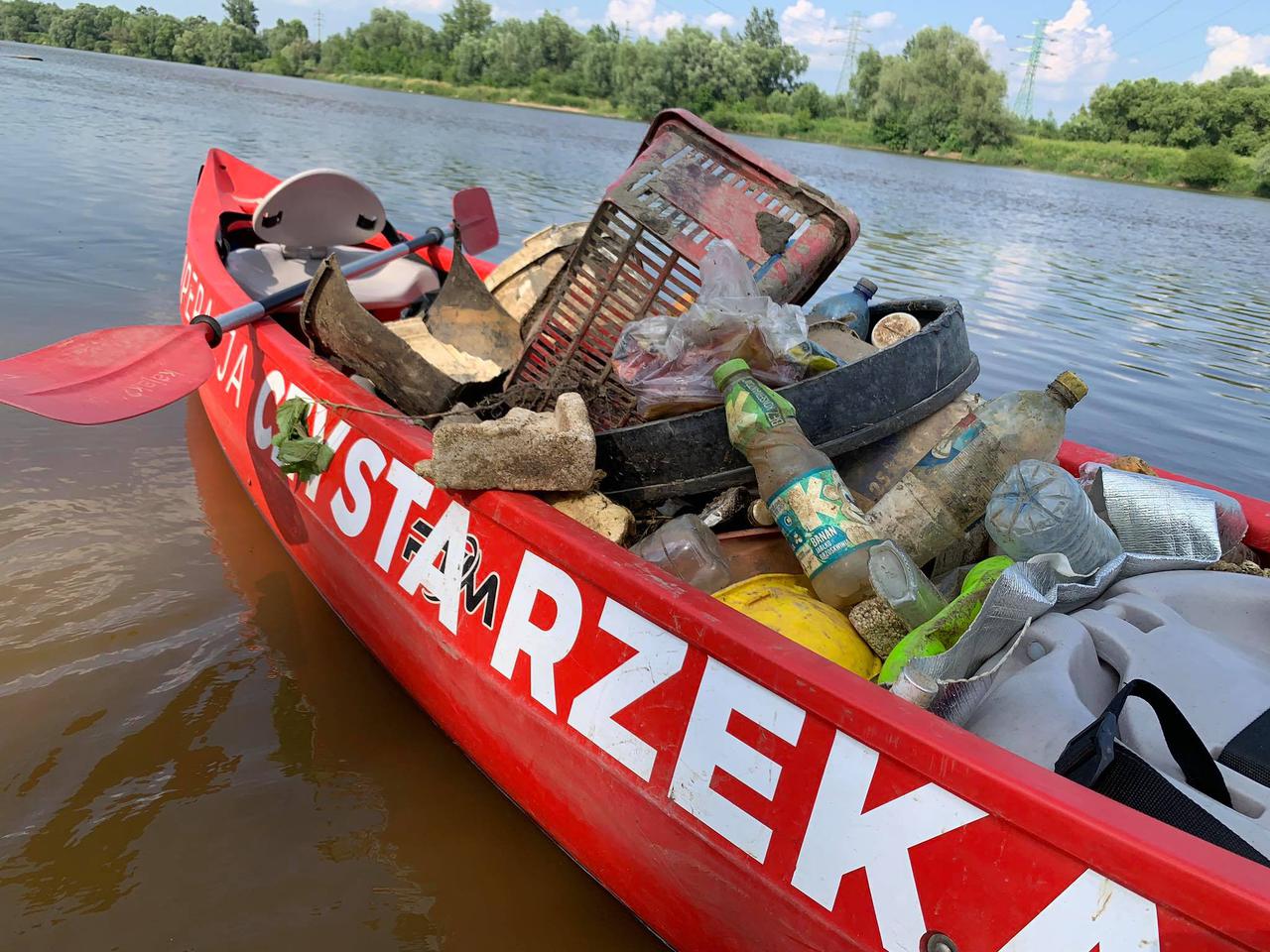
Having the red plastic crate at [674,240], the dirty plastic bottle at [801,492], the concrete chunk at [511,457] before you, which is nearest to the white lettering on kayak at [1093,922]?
the dirty plastic bottle at [801,492]

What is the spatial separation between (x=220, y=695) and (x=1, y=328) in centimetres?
449

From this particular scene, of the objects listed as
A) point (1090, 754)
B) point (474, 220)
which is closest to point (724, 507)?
point (1090, 754)

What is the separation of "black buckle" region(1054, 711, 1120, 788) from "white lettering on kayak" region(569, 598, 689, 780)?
2.36ft

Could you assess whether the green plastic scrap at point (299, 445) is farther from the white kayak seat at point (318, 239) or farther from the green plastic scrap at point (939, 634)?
the green plastic scrap at point (939, 634)

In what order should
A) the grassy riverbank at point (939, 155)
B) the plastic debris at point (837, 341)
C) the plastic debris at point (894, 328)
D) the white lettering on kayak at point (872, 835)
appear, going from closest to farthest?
the white lettering on kayak at point (872, 835) → the plastic debris at point (837, 341) → the plastic debris at point (894, 328) → the grassy riverbank at point (939, 155)

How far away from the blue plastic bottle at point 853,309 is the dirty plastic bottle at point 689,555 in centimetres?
130

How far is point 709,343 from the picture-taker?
100 inches

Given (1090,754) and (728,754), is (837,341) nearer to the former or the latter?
(728,754)

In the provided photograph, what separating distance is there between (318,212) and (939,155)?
162 ft

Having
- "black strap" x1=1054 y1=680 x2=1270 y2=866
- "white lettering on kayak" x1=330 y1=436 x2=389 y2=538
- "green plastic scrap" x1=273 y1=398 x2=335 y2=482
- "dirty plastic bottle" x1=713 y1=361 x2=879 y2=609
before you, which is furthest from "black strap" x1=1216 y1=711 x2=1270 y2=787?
"green plastic scrap" x1=273 y1=398 x2=335 y2=482

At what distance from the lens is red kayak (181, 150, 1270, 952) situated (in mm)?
1300

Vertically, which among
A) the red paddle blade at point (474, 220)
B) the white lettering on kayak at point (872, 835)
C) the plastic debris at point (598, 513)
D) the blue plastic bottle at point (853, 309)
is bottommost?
the white lettering on kayak at point (872, 835)

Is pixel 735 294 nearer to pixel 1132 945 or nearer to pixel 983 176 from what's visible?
pixel 1132 945

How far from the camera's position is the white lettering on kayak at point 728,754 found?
1.68m
